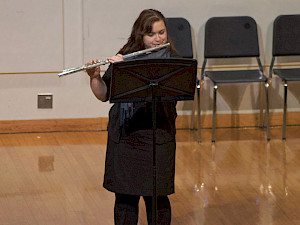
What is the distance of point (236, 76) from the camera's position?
4938 mm

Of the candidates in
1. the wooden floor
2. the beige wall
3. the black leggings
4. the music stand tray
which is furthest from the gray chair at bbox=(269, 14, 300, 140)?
the music stand tray

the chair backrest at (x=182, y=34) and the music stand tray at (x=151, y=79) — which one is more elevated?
the chair backrest at (x=182, y=34)

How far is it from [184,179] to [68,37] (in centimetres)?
170

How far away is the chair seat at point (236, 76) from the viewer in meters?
4.83

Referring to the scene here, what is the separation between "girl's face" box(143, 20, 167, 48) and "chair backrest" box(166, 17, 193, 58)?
242 cm

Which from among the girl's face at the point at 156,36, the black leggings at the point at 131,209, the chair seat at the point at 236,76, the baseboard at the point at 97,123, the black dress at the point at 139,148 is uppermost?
the girl's face at the point at 156,36

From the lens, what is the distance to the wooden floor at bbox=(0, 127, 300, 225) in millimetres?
3359

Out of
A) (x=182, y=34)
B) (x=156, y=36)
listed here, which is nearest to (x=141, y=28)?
(x=156, y=36)

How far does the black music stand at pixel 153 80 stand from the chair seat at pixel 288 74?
2.60 meters

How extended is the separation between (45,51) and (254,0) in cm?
179

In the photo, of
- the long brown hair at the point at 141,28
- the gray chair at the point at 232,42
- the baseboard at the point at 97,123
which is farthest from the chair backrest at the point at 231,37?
the long brown hair at the point at 141,28

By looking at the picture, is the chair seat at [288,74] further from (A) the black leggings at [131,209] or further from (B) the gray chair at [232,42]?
(A) the black leggings at [131,209]

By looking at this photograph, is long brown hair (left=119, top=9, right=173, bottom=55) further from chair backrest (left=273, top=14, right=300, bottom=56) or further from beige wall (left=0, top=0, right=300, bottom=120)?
chair backrest (left=273, top=14, right=300, bottom=56)

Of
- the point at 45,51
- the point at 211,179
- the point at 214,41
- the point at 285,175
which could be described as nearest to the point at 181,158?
the point at 211,179
